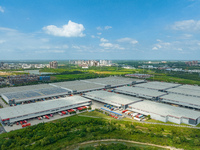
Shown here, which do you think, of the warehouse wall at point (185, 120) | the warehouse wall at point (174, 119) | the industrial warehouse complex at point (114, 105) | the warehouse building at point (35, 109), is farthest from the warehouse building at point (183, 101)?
the warehouse building at point (35, 109)

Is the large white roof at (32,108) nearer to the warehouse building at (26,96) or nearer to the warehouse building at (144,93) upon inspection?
the warehouse building at (26,96)

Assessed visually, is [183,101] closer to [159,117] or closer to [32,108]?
[159,117]

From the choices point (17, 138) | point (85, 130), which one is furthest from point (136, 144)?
point (17, 138)

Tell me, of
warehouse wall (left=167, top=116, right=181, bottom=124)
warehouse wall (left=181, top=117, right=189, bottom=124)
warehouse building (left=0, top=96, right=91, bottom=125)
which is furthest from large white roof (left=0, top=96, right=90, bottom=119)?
warehouse wall (left=181, top=117, right=189, bottom=124)

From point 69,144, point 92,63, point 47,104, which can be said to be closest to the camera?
point 69,144

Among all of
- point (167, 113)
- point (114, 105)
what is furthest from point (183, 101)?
point (114, 105)

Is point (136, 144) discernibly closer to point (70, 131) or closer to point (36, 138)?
point (70, 131)

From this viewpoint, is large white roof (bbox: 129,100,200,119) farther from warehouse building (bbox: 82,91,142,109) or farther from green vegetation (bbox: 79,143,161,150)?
green vegetation (bbox: 79,143,161,150)
